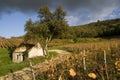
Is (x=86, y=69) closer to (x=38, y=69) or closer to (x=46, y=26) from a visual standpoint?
(x=38, y=69)

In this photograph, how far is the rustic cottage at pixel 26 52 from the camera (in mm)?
54500

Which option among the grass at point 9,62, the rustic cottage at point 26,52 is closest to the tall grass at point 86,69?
the grass at point 9,62

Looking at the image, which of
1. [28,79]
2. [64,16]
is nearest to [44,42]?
[64,16]

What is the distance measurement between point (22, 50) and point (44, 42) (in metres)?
5.59

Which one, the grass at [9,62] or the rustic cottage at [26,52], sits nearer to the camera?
the grass at [9,62]

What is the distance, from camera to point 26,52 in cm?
5506

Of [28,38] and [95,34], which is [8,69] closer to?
[28,38]

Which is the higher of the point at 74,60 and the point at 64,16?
the point at 64,16

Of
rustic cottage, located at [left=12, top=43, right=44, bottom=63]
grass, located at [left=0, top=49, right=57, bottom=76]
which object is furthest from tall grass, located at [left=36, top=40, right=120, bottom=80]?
rustic cottage, located at [left=12, top=43, right=44, bottom=63]

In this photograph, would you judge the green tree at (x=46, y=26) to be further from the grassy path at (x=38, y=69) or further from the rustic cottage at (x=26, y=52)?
the grassy path at (x=38, y=69)

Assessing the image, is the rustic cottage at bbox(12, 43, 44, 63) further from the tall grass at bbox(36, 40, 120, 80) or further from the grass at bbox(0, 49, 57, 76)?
the tall grass at bbox(36, 40, 120, 80)

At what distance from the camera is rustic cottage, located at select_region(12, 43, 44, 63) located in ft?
179

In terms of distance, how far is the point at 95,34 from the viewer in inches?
5074

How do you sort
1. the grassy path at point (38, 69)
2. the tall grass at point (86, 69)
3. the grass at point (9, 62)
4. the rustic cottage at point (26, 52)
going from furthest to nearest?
the rustic cottage at point (26, 52) < the grass at point (9, 62) < the grassy path at point (38, 69) < the tall grass at point (86, 69)
